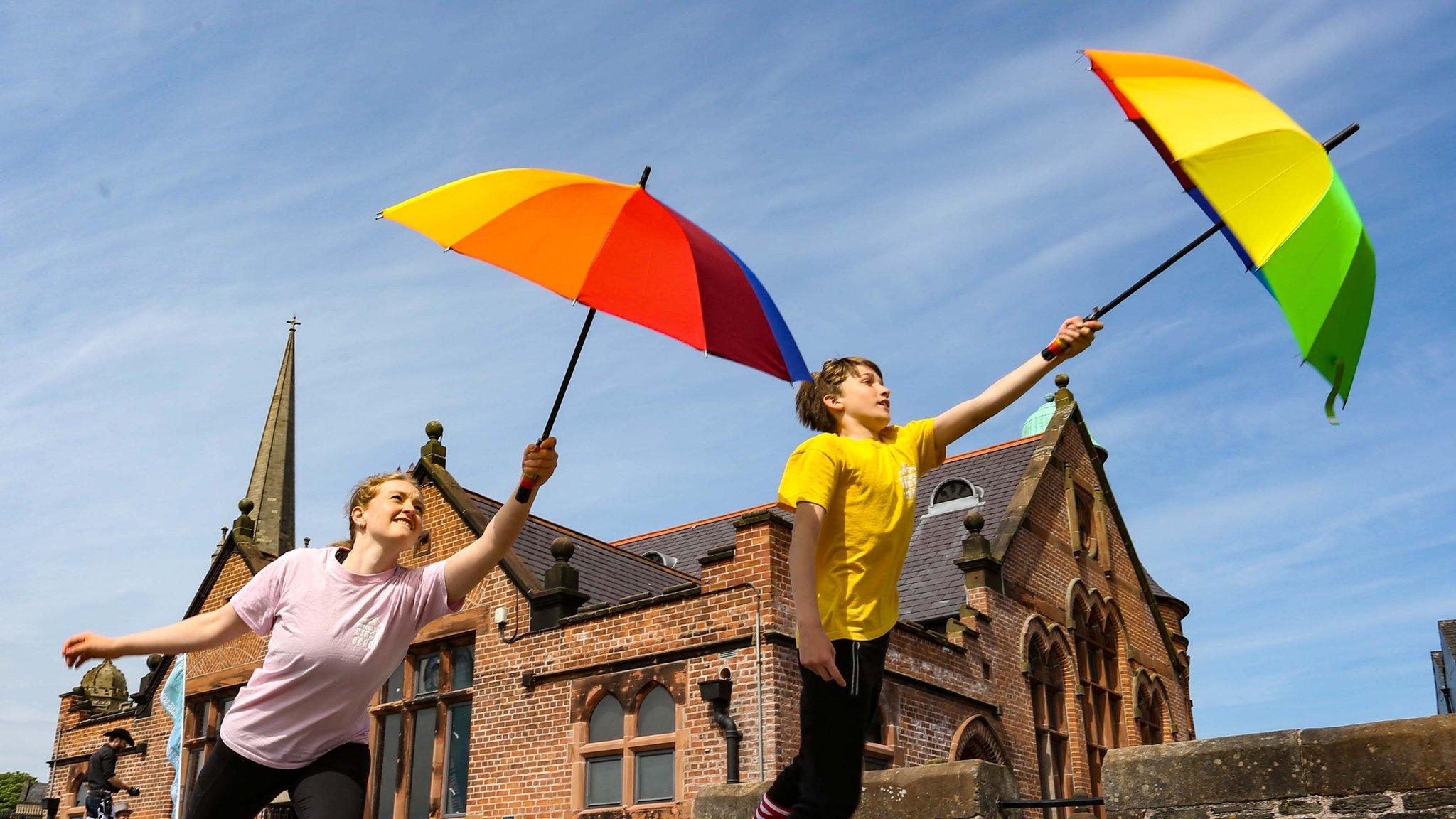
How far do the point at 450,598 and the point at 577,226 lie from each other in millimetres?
1534

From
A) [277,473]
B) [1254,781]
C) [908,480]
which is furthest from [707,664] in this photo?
[277,473]

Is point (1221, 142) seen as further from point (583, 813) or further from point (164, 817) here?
point (164, 817)

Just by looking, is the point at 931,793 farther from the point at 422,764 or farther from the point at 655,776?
the point at 422,764

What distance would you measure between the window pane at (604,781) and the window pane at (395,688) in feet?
12.6

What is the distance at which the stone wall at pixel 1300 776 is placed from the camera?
18.7 ft

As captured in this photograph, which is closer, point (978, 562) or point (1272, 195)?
point (1272, 195)

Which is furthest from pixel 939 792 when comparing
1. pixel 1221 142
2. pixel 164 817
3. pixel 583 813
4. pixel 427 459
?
pixel 164 817

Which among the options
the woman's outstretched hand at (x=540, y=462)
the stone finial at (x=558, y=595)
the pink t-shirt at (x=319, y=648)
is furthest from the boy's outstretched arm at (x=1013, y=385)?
the stone finial at (x=558, y=595)

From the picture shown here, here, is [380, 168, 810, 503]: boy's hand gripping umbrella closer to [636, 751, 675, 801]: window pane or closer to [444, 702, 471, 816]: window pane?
[636, 751, 675, 801]: window pane

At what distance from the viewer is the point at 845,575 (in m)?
3.97

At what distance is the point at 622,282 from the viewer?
4.69m

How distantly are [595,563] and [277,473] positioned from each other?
30.8 m

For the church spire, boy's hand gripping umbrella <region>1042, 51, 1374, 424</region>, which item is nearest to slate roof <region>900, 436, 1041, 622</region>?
boy's hand gripping umbrella <region>1042, 51, 1374, 424</region>

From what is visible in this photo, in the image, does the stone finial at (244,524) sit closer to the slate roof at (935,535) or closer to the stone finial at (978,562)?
the slate roof at (935,535)
